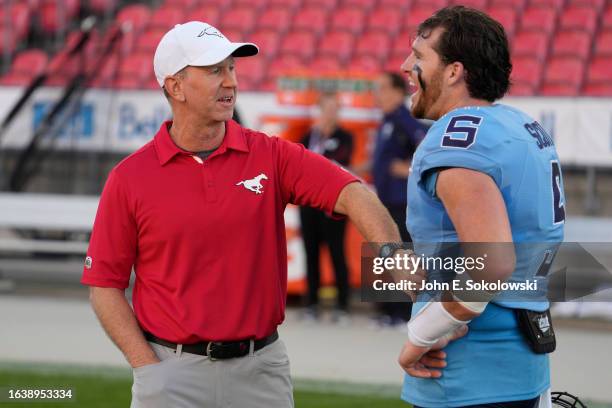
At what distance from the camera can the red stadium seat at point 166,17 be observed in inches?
623

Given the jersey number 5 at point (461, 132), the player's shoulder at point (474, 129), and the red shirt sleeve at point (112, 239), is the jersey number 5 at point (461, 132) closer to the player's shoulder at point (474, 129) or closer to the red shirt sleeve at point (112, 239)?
the player's shoulder at point (474, 129)

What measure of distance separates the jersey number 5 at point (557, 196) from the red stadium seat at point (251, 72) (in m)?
11.0

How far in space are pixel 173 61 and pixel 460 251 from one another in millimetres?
1232

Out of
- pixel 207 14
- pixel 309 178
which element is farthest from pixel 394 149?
pixel 207 14

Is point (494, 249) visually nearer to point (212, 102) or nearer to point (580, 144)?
point (212, 102)

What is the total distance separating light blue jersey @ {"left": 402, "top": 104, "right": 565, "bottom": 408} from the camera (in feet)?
9.36

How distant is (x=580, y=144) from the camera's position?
11.0 metres

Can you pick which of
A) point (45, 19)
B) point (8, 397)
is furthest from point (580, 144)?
point (45, 19)

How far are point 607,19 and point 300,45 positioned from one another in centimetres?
407

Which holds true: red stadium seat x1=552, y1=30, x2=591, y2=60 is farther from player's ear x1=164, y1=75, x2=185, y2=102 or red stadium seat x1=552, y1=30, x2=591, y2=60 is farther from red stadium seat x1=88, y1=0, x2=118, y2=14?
player's ear x1=164, y1=75, x2=185, y2=102

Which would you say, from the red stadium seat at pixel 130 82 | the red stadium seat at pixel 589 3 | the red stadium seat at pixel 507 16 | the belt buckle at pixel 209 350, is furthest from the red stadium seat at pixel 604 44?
the belt buckle at pixel 209 350

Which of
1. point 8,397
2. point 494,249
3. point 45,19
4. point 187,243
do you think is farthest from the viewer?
point 45,19

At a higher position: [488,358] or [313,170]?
[313,170]

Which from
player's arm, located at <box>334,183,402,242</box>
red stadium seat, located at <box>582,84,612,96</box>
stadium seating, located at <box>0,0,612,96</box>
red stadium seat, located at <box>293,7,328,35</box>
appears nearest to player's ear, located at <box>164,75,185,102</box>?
player's arm, located at <box>334,183,402,242</box>
